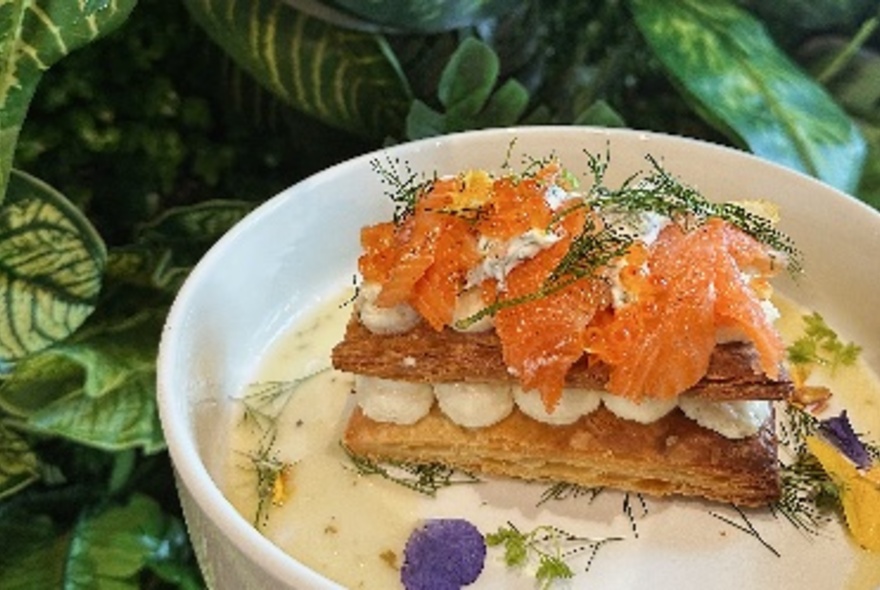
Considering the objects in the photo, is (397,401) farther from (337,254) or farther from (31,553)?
(31,553)

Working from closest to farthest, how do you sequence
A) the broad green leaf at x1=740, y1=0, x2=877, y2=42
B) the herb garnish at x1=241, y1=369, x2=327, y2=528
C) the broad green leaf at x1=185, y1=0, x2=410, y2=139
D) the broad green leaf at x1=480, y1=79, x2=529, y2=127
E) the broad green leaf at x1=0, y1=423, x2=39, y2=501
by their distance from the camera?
the herb garnish at x1=241, y1=369, x2=327, y2=528 → the broad green leaf at x1=0, y1=423, x2=39, y2=501 → the broad green leaf at x1=185, y1=0, x2=410, y2=139 → the broad green leaf at x1=480, y1=79, x2=529, y2=127 → the broad green leaf at x1=740, y1=0, x2=877, y2=42

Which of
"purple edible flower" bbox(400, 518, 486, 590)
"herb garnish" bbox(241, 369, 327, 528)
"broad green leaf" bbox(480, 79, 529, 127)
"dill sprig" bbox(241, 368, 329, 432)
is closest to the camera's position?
"purple edible flower" bbox(400, 518, 486, 590)

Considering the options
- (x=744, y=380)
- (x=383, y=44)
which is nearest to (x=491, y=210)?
(x=744, y=380)

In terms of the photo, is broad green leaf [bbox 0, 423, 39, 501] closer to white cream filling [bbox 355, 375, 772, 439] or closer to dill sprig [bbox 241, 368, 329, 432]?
dill sprig [bbox 241, 368, 329, 432]

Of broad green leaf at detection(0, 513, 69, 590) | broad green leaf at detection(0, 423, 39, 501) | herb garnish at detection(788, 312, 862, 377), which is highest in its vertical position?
herb garnish at detection(788, 312, 862, 377)

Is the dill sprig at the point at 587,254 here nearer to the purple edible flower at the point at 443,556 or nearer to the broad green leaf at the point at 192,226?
→ the purple edible flower at the point at 443,556

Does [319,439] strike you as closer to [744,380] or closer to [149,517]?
[149,517]

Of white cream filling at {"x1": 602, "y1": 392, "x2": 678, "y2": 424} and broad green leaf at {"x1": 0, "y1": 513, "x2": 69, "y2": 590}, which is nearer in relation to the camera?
white cream filling at {"x1": 602, "y1": 392, "x2": 678, "y2": 424}

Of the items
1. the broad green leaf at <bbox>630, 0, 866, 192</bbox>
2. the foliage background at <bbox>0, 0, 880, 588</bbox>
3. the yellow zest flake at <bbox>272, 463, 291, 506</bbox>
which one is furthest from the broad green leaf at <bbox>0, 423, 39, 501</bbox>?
the broad green leaf at <bbox>630, 0, 866, 192</bbox>
